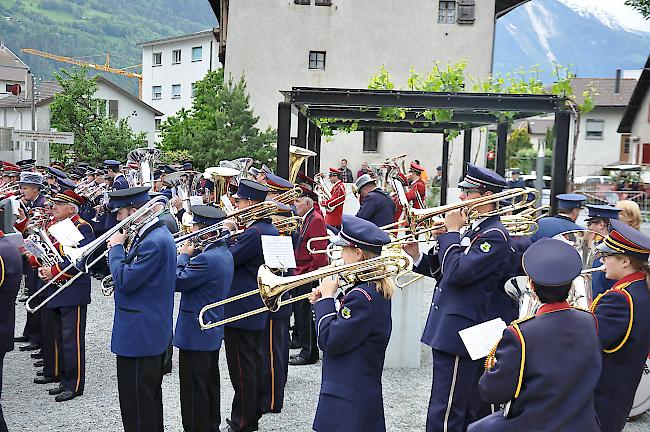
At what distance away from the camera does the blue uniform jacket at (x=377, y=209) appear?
10086 mm

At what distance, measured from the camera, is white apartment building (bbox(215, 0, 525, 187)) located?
3041 centimetres

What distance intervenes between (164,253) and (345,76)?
27.0 meters

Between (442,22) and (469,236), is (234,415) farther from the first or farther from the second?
(442,22)

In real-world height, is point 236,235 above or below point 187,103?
below

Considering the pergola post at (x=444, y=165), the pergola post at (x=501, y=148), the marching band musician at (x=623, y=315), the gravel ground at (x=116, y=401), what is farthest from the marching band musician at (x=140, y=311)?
the pergola post at (x=444, y=165)

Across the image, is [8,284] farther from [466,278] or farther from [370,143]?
[370,143]

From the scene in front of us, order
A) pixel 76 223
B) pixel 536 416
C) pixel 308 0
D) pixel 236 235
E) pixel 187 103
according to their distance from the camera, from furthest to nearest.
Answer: pixel 187 103 < pixel 308 0 < pixel 76 223 < pixel 236 235 < pixel 536 416

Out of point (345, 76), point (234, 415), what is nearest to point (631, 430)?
point (234, 415)

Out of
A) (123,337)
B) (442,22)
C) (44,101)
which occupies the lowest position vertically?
(123,337)

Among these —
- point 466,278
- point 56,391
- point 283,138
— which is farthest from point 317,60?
point 466,278

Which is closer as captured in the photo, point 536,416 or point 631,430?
point 536,416

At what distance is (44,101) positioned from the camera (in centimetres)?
4362

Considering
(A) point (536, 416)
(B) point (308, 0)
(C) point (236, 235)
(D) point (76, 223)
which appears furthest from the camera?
(B) point (308, 0)

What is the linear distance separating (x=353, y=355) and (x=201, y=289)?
1.75 meters
